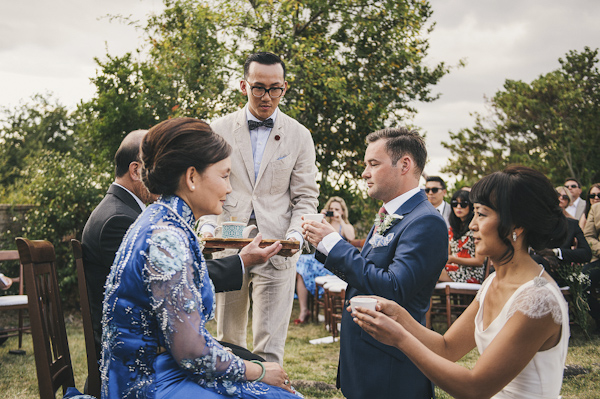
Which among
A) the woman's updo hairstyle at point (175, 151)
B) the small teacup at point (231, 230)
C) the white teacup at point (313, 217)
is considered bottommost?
the small teacup at point (231, 230)

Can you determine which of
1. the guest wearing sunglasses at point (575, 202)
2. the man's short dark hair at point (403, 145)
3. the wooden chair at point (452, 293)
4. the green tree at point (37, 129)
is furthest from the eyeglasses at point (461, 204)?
the green tree at point (37, 129)

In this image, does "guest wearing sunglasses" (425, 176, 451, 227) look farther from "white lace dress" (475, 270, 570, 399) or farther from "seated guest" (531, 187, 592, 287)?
"white lace dress" (475, 270, 570, 399)

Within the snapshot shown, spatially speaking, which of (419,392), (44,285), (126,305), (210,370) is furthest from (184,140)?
(419,392)

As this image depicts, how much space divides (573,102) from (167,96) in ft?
57.7

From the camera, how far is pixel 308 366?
237 inches

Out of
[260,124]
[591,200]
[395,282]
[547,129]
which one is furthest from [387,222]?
[547,129]

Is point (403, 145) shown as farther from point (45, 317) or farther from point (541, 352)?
point (45, 317)

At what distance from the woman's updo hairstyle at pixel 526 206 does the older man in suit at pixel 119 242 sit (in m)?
1.28

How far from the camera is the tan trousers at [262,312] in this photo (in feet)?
12.1

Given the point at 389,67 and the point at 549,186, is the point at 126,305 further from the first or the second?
the point at 389,67

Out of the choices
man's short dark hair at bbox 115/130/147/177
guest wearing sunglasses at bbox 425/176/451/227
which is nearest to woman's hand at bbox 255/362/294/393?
man's short dark hair at bbox 115/130/147/177

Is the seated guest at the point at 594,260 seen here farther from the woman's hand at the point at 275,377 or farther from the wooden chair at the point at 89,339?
the wooden chair at the point at 89,339

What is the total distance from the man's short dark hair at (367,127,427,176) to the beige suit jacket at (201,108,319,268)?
3.21ft

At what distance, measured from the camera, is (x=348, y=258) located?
2.65 metres
